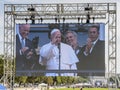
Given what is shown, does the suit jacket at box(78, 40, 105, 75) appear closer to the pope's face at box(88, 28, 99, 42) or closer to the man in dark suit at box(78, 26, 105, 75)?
the man in dark suit at box(78, 26, 105, 75)

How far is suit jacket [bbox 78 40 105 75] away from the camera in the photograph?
38969 millimetres

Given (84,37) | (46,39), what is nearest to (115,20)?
(84,37)

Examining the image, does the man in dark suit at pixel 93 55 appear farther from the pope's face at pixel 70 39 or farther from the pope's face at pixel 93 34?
the pope's face at pixel 70 39

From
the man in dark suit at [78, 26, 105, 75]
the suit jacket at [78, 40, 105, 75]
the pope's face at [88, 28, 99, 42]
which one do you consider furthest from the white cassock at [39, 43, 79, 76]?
the pope's face at [88, 28, 99, 42]

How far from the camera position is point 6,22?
40.5m

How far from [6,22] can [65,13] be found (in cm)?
527

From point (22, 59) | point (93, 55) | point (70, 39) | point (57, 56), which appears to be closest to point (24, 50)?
point (22, 59)

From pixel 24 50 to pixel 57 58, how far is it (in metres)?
2.89

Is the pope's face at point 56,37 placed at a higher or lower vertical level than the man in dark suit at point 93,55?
higher

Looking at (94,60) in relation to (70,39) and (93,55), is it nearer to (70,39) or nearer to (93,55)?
(93,55)

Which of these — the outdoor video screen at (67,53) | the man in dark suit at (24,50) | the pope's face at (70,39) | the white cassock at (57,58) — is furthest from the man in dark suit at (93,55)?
the man in dark suit at (24,50)

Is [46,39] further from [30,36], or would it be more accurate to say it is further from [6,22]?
[6,22]

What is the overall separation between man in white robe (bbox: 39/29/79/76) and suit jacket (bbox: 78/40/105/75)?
0.58 metres

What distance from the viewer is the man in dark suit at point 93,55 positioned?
1535 inches
